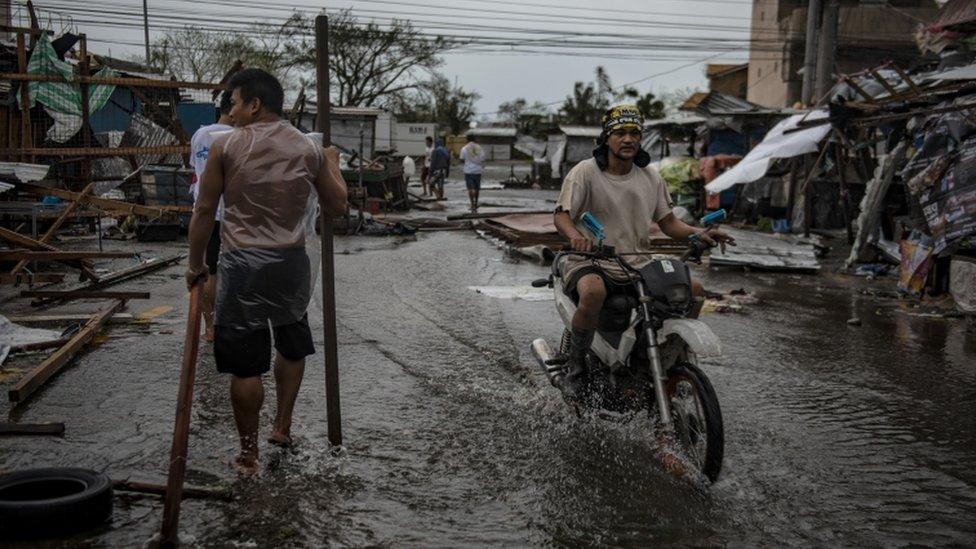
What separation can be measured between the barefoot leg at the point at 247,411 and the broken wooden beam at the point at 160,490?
12.7 inches

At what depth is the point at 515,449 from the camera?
4.62 metres

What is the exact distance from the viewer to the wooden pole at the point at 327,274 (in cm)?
421

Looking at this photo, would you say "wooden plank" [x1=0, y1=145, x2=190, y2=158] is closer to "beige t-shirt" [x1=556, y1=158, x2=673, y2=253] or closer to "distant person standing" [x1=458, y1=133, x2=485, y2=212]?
"beige t-shirt" [x1=556, y1=158, x2=673, y2=253]

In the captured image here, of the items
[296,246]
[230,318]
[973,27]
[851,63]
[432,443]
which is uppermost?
[851,63]

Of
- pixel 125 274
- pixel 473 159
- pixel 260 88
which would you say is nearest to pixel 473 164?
pixel 473 159

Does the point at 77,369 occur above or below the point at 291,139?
below

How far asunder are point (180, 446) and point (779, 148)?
14.1 m

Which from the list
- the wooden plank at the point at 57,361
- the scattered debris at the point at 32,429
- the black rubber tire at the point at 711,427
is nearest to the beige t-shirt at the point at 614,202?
the black rubber tire at the point at 711,427

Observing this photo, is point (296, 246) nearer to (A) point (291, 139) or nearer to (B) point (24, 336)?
(A) point (291, 139)

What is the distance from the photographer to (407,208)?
25.0 metres

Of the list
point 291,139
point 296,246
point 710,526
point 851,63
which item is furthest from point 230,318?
point 851,63

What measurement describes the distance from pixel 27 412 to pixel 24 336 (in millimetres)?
1872

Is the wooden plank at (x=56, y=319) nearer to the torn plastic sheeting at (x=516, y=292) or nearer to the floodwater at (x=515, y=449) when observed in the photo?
the floodwater at (x=515, y=449)

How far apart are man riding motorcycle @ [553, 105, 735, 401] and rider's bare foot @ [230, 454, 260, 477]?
179 cm
